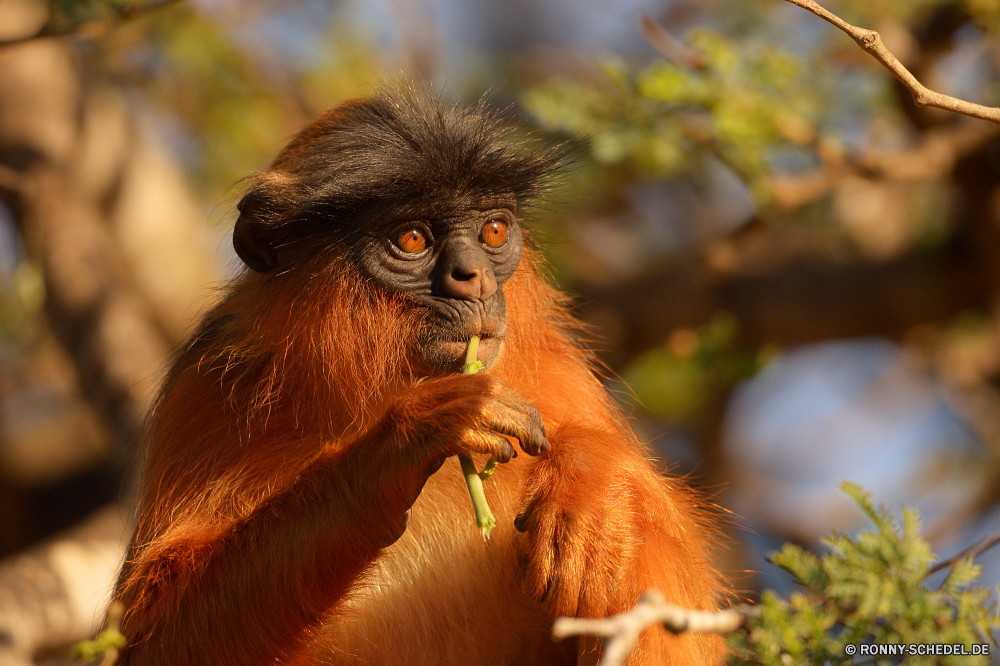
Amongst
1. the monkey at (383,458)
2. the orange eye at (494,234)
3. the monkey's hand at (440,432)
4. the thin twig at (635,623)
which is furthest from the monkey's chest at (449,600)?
the thin twig at (635,623)

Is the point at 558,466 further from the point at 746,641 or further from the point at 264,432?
the point at 264,432

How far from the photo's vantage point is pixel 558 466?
3770 mm

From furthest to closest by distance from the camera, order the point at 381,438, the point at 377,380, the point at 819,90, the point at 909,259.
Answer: the point at 819,90, the point at 909,259, the point at 377,380, the point at 381,438

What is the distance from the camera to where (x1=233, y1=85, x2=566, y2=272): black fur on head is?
161 inches

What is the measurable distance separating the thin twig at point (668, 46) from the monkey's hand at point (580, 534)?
297 cm

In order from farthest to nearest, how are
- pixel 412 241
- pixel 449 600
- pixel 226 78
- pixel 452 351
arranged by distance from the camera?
pixel 226 78
pixel 449 600
pixel 412 241
pixel 452 351

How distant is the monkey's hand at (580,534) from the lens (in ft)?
11.5

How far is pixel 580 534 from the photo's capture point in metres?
3.51

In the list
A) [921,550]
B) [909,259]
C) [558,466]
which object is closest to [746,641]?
[921,550]

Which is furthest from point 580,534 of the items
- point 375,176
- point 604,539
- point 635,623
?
point 375,176

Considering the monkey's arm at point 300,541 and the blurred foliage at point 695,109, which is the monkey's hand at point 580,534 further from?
the blurred foliage at point 695,109

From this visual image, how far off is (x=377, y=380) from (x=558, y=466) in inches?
38.3

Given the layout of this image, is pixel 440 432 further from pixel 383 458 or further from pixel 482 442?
pixel 383 458

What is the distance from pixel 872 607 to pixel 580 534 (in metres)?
1.08
